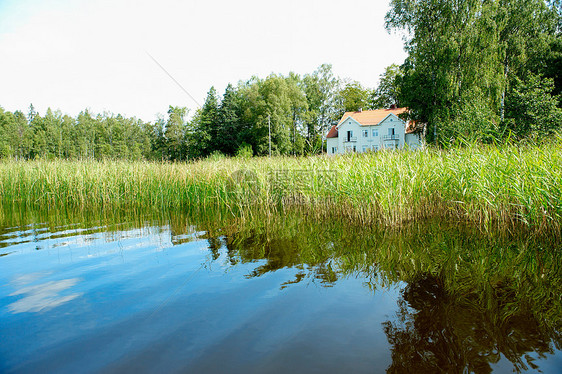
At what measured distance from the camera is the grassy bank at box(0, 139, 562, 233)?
5371mm

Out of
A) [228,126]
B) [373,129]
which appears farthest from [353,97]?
[228,126]

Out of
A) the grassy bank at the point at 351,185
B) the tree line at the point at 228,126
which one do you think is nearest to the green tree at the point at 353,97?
the tree line at the point at 228,126

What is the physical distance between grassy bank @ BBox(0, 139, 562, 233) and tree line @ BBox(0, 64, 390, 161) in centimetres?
2380

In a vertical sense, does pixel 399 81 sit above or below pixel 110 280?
above

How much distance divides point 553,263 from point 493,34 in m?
23.4

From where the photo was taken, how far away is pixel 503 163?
18.9ft

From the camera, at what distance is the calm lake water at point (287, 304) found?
8.34ft

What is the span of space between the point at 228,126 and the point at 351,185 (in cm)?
4071

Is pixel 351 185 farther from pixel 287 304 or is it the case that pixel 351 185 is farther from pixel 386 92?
pixel 386 92

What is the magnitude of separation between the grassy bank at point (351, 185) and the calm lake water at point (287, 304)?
56cm

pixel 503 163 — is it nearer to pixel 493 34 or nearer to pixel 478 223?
pixel 478 223

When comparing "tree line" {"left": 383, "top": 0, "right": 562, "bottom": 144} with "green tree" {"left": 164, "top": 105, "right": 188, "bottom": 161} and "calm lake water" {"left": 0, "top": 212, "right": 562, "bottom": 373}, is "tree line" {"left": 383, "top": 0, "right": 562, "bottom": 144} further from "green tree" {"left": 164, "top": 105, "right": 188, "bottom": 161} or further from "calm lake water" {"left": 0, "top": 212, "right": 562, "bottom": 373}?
"green tree" {"left": 164, "top": 105, "right": 188, "bottom": 161}

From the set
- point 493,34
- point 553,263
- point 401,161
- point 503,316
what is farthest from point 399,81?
point 503,316

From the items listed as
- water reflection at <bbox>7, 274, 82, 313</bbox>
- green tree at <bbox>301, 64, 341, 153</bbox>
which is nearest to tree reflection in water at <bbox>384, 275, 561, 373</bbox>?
water reflection at <bbox>7, 274, 82, 313</bbox>
